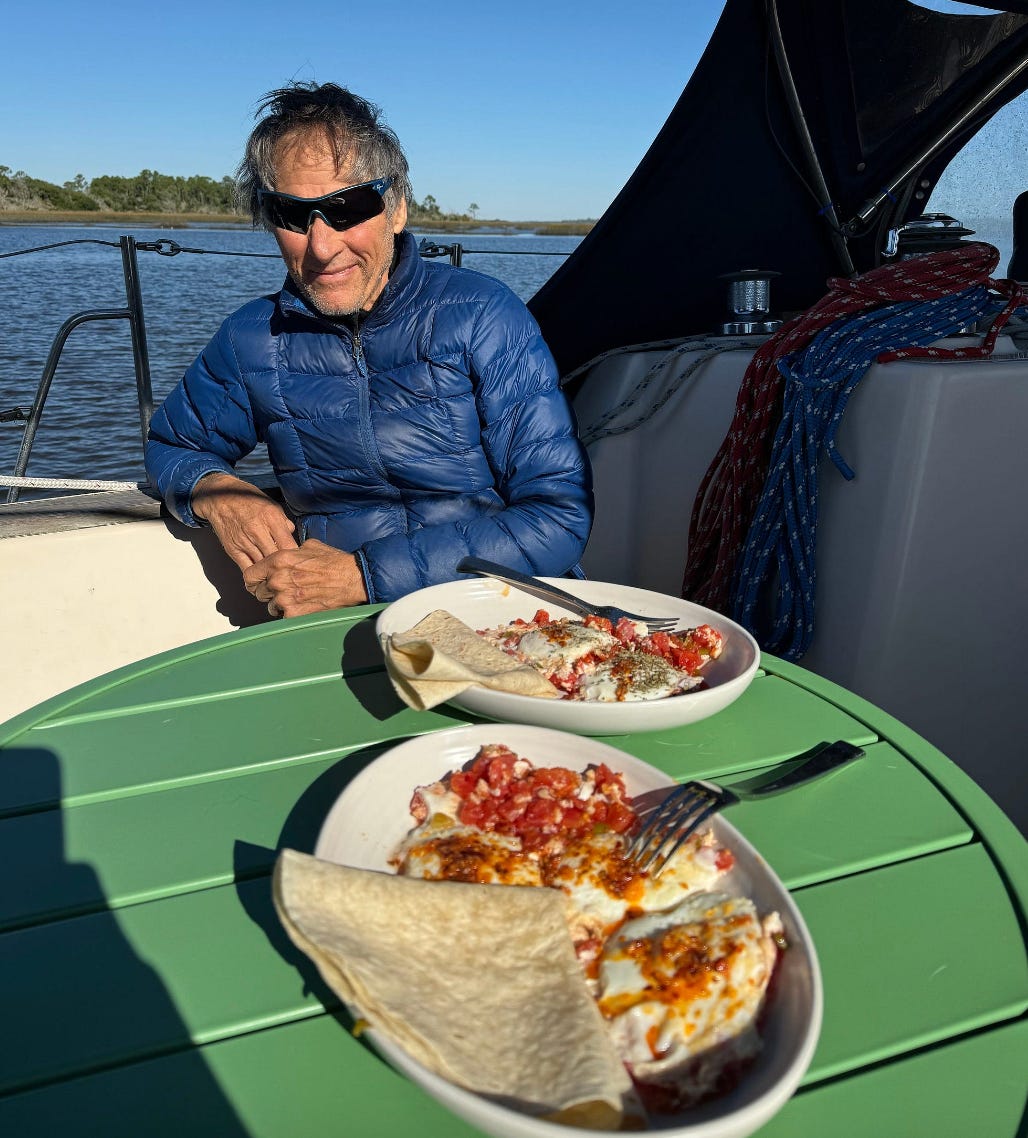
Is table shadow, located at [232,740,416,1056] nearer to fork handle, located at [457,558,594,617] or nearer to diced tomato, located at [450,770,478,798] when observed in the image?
diced tomato, located at [450,770,478,798]

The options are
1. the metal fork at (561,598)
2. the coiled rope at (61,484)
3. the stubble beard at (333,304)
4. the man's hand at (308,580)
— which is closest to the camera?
the metal fork at (561,598)

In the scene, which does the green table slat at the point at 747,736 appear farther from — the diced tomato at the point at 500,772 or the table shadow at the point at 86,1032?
the table shadow at the point at 86,1032

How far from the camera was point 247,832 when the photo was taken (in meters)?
0.88

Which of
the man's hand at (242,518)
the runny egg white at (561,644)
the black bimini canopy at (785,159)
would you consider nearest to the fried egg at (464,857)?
the runny egg white at (561,644)

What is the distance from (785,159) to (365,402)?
1.75 metres

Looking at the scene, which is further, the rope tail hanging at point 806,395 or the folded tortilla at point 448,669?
the rope tail hanging at point 806,395

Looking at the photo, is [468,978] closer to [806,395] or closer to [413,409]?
[413,409]

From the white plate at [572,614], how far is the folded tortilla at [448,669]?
25 mm

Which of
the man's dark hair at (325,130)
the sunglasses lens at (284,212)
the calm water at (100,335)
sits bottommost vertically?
the calm water at (100,335)

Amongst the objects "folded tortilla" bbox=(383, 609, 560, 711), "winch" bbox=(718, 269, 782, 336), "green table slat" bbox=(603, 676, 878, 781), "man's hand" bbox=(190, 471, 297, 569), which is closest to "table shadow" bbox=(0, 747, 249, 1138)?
"folded tortilla" bbox=(383, 609, 560, 711)

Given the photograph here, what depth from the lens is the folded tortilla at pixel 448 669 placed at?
1.01 meters

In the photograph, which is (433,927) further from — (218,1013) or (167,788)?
(167,788)

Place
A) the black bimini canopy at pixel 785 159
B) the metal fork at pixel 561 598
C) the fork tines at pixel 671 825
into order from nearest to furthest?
the fork tines at pixel 671 825 < the metal fork at pixel 561 598 < the black bimini canopy at pixel 785 159

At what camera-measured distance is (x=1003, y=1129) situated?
58 cm
